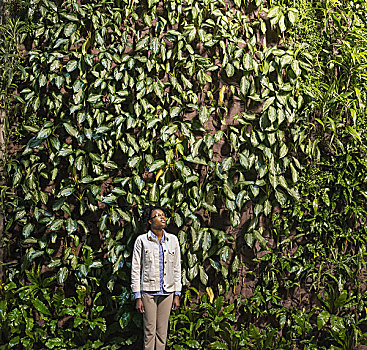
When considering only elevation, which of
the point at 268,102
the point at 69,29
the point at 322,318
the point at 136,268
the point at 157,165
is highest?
the point at 69,29

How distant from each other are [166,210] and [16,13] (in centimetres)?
181

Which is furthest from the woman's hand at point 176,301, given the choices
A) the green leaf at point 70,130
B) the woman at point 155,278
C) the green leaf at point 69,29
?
the green leaf at point 69,29

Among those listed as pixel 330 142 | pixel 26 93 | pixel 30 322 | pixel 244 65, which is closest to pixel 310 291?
pixel 330 142

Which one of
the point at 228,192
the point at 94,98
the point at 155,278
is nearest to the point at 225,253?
the point at 228,192

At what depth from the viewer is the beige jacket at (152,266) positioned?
102 inches

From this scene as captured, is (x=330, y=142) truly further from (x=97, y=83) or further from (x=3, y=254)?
(x=3, y=254)

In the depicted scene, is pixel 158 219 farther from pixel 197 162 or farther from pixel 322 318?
pixel 322 318

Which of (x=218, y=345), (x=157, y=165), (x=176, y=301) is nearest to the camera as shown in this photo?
(x=176, y=301)

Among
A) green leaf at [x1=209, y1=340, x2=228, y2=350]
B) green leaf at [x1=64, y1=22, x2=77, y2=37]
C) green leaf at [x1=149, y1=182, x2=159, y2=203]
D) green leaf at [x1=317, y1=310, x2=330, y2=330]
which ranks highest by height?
green leaf at [x1=64, y1=22, x2=77, y2=37]

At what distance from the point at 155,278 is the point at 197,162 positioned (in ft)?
2.76

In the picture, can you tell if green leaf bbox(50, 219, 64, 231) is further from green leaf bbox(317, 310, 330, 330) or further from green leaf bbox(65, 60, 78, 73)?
green leaf bbox(317, 310, 330, 330)

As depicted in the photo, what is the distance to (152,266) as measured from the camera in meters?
2.60

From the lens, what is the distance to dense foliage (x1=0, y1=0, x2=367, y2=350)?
2.97m

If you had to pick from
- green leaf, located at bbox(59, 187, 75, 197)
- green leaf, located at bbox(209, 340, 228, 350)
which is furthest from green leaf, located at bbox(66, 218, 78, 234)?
green leaf, located at bbox(209, 340, 228, 350)
